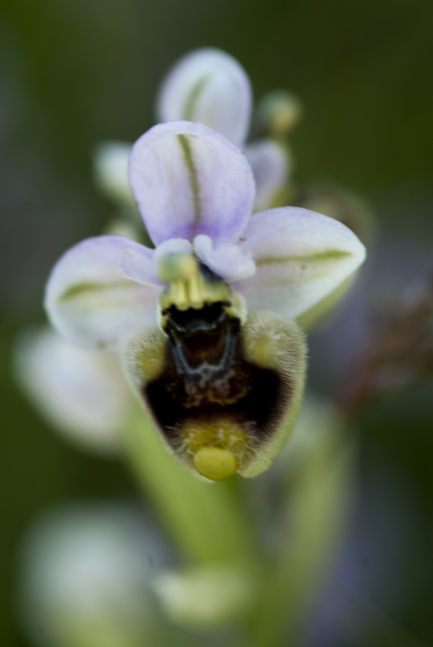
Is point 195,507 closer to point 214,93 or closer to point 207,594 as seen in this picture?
point 207,594

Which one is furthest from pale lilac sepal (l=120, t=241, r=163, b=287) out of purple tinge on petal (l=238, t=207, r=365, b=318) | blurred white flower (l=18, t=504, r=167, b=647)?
blurred white flower (l=18, t=504, r=167, b=647)

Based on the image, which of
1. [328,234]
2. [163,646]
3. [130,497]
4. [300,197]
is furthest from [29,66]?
[328,234]

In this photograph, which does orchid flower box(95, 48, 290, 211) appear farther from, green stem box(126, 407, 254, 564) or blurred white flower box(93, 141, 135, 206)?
green stem box(126, 407, 254, 564)

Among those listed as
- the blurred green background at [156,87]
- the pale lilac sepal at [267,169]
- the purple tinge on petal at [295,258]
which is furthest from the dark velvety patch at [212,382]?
the blurred green background at [156,87]

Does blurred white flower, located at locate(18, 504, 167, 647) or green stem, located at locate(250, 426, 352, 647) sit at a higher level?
green stem, located at locate(250, 426, 352, 647)

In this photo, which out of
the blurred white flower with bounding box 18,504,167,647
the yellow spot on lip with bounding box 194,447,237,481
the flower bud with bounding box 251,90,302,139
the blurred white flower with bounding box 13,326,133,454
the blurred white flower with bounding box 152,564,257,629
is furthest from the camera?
the blurred white flower with bounding box 18,504,167,647
